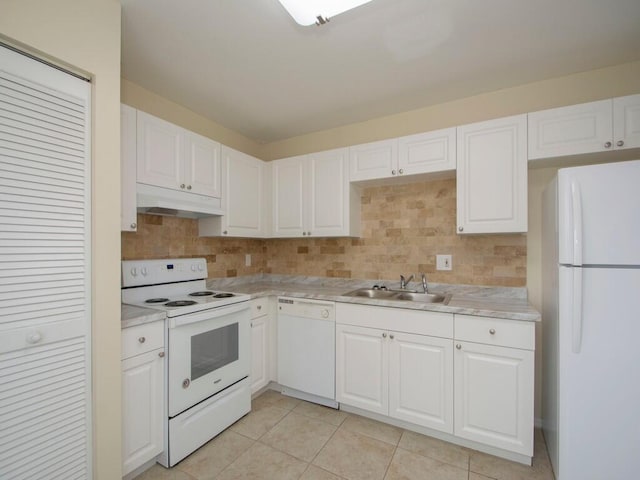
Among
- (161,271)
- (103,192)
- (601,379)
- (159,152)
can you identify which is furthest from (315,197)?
(601,379)

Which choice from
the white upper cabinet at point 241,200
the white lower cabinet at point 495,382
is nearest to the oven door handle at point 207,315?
the white upper cabinet at point 241,200

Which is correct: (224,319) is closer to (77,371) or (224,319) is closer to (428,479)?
(77,371)

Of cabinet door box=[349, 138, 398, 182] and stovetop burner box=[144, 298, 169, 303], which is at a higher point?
cabinet door box=[349, 138, 398, 182]

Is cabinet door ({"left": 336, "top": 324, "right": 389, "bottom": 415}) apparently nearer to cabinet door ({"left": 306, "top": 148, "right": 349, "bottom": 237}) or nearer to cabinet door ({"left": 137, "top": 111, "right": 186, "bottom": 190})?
cabinet door ({"left": 306, "top": 148, "right": 349, "bottom": 237})

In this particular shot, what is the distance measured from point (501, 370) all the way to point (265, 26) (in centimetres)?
239

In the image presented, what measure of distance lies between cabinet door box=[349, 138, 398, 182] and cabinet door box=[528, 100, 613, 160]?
0.90 meters

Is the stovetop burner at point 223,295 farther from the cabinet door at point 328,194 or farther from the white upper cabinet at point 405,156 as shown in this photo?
the white upper cabinet at point 405,156

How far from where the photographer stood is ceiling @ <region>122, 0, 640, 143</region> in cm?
146

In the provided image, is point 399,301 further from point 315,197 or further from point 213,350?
point 213,350

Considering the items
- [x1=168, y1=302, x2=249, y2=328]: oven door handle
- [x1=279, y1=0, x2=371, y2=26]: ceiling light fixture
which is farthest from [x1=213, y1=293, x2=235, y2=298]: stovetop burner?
[x1=279, y1=0, x2=371, y2=26]: ceiling light fixture

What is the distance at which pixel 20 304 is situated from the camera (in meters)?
1.11

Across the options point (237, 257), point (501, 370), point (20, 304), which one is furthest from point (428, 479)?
point (237, 257)

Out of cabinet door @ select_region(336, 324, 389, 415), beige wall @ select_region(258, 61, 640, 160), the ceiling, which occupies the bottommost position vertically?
cabinet door @ select_region(336, 324, 389, 415)

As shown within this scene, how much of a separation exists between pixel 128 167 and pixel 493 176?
93.6 inches
